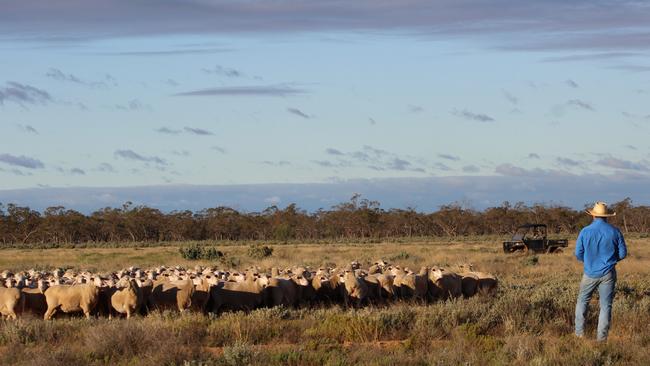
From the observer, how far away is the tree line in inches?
3273

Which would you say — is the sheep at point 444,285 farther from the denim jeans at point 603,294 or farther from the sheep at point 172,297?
the denim jeans at point 603,294

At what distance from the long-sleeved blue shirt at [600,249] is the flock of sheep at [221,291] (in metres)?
6.47

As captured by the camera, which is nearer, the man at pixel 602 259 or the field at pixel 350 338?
the field at pixel 350 338

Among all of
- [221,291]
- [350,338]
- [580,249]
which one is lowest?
[350,338]

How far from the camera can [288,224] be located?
289 feet

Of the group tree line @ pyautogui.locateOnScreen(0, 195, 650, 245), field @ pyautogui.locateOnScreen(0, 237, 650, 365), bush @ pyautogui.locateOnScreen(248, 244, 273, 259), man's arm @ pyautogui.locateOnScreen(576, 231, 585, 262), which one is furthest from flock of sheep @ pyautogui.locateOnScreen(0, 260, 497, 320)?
tree line @ pyautogui.locateOnScreen(0, 195, 650, 245)

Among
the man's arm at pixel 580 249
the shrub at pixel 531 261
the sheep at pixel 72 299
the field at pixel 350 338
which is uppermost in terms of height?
the man's arm at pixel 580 249

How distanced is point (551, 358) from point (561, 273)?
51.6 ft

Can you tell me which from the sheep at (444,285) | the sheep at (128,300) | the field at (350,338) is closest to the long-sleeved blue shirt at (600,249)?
the field at (350,338)

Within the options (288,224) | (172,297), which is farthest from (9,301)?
(288,224)

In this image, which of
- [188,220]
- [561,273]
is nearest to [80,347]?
[561,273]

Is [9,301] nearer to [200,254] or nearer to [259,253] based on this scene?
[200,254]

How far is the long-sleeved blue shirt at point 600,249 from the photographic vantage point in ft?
43.0

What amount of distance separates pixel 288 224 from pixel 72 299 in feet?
233
